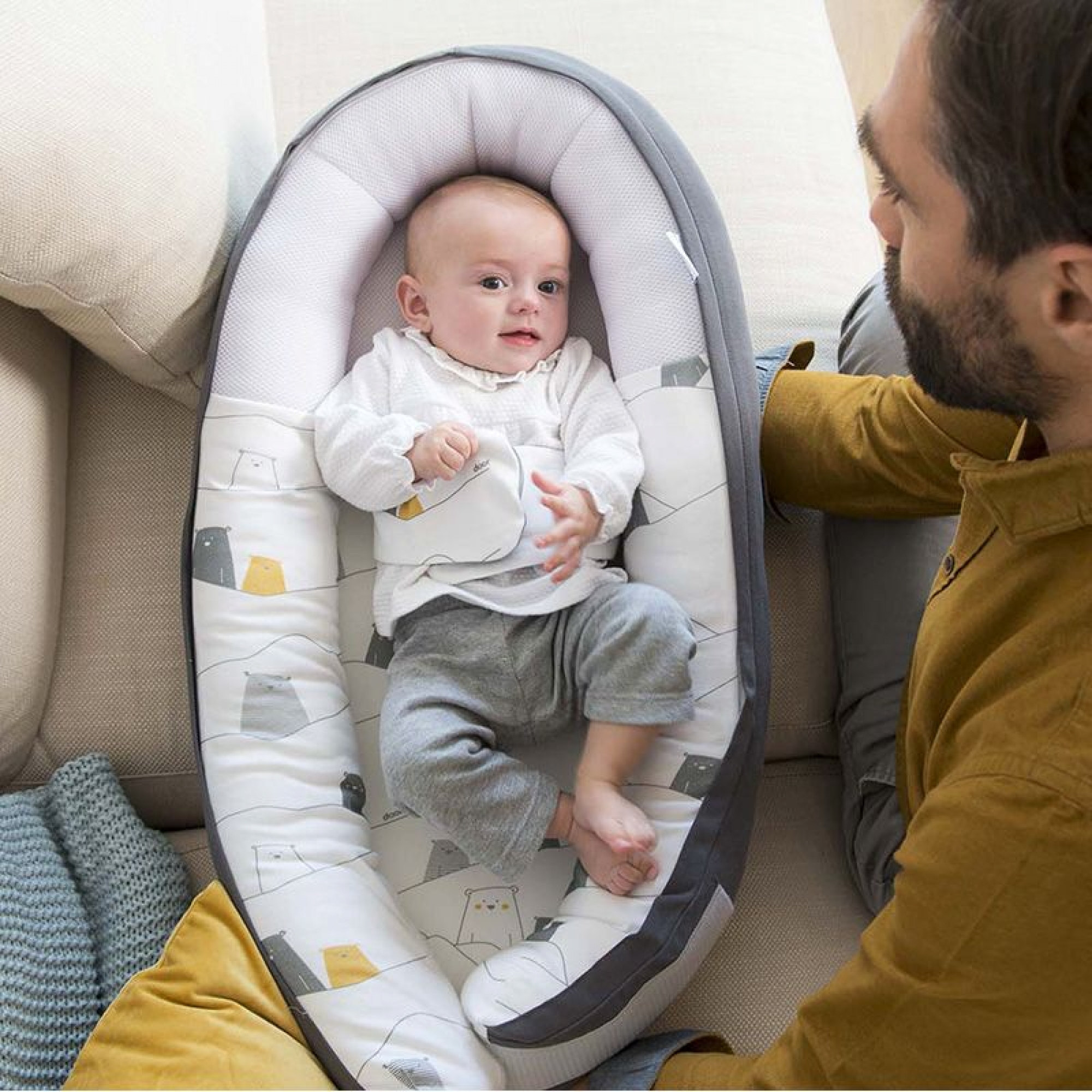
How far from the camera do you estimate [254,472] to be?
1390 millimetres

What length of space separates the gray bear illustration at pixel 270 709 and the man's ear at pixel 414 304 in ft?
1.56

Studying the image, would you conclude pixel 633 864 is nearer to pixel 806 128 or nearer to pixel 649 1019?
pixel 649 1019

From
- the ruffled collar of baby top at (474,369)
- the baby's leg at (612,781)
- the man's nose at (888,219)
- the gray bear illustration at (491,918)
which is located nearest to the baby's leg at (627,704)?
the baby's leg at (612,781)

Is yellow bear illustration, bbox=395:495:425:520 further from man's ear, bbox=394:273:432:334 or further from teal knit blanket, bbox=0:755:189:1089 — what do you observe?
teal knit blanket, bbox=0:755:189:1089

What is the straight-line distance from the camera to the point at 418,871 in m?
1.34

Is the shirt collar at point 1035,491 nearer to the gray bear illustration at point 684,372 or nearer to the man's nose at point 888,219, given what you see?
the man's nose at point 888,219

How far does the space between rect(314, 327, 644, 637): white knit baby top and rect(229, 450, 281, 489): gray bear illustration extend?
6 centimetres

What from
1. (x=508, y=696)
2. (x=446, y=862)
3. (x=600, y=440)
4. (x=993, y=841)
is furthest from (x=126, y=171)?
(x=993, y=841)

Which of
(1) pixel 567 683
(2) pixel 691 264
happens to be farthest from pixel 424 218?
(1) pixel 567 683

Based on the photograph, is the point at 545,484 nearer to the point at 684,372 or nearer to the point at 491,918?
the point at 684,372

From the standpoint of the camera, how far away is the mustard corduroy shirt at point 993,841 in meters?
0.85

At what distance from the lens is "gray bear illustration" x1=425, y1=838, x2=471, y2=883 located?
133cm

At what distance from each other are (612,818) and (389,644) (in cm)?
37

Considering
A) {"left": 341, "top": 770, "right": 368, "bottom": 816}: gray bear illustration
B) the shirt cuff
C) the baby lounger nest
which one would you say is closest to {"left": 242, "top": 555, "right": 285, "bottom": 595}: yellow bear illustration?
the baby lounger nest
